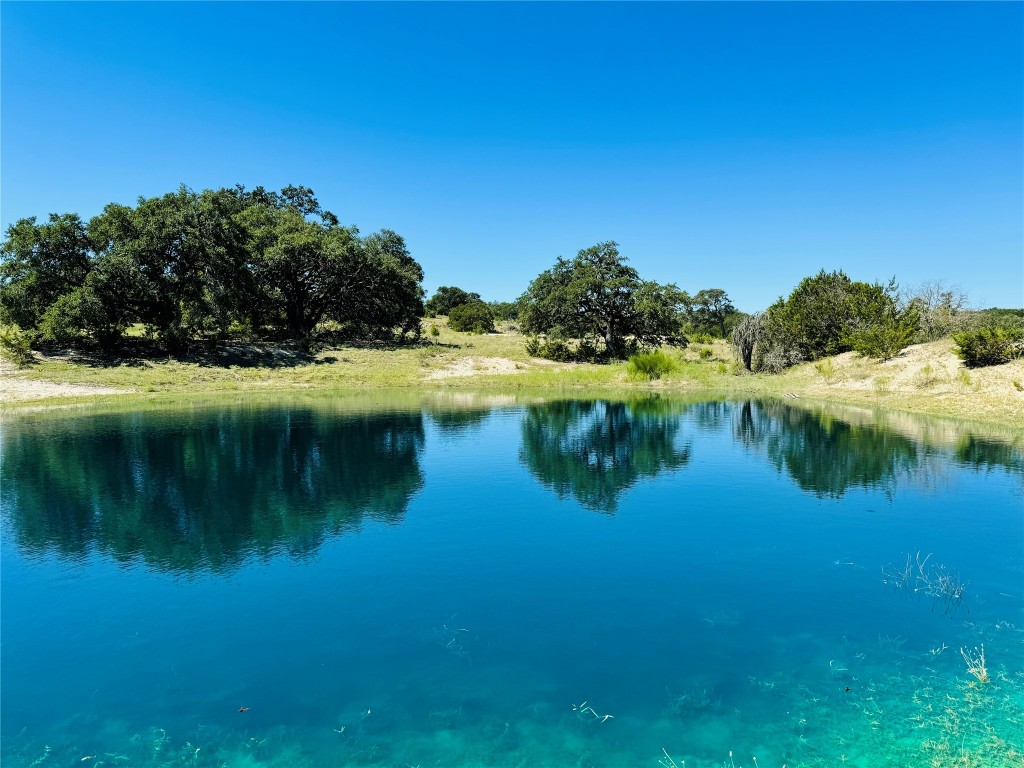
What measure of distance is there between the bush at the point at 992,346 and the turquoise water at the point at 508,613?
73.4ft

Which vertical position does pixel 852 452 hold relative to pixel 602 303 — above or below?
below

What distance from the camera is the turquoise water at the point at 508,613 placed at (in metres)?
8.09

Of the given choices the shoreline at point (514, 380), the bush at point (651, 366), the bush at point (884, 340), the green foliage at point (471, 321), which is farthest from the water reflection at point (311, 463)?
the green foliage at point (471, 321)

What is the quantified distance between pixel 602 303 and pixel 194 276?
44.6 meters

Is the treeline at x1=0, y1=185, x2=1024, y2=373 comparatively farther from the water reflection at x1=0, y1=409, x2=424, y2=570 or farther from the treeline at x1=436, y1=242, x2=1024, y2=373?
the water reflection at x1=0, y1=409, x2=424, y2=570

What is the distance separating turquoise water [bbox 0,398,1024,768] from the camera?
8.09 meters

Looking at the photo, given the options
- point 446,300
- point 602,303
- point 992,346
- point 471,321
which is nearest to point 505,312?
point 446,300

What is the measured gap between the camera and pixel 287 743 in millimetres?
7949

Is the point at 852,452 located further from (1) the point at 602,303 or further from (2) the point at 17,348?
(2) the point at 17,348

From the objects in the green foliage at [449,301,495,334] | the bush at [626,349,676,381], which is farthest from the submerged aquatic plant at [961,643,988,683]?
the green foliage at [449,301,495,334]

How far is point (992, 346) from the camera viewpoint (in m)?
41.5

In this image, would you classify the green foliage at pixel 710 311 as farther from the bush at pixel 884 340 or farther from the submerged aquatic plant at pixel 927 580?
the submerged aquatic plant at pixel 927 580

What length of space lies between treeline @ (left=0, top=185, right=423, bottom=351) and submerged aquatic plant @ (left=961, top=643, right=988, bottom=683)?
2361 inches

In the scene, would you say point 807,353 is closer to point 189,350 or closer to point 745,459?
point 745,459
